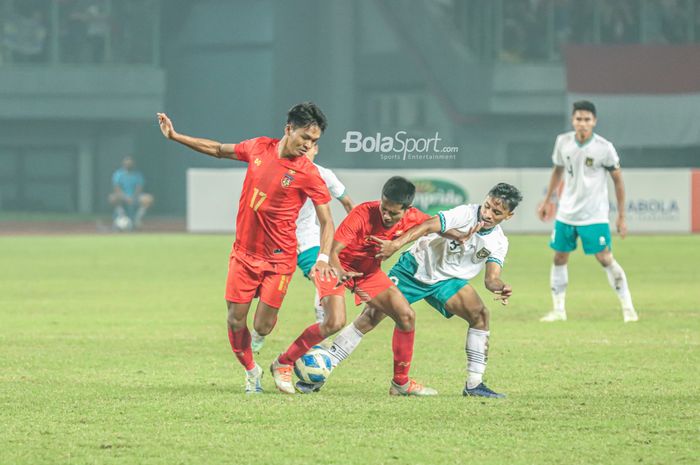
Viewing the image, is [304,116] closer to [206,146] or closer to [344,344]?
[206,146]

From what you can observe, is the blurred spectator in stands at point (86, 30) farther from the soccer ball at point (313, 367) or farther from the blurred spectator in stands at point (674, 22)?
the soccer ball at point (313, 367)

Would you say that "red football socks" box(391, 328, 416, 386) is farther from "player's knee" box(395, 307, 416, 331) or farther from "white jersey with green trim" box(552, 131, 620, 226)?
"white jersey with green trim" box(552, 131, 620, 226)

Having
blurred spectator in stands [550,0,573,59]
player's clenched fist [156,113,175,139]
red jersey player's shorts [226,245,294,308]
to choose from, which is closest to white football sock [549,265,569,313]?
red jersey player's shorts [226,245,294,308]

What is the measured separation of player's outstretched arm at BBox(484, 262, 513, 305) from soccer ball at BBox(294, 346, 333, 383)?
3.77 ft

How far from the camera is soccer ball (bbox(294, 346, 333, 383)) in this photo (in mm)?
8539

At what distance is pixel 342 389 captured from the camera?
28.9 ft

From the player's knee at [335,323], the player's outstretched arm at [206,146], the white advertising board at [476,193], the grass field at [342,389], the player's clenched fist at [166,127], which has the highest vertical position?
→ the white advertising board at [476,193]

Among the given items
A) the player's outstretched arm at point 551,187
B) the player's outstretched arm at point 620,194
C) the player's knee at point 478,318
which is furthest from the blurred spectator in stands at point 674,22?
the player's knee at point 478,318

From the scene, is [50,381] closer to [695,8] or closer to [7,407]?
[7,407]

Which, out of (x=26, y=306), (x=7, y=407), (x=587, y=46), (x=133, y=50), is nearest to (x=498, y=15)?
(x=587, y=46)

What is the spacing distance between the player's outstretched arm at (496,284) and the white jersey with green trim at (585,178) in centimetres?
515

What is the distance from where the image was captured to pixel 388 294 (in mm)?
8461

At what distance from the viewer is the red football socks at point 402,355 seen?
8.41 metres

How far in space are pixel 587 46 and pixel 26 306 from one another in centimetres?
2877
